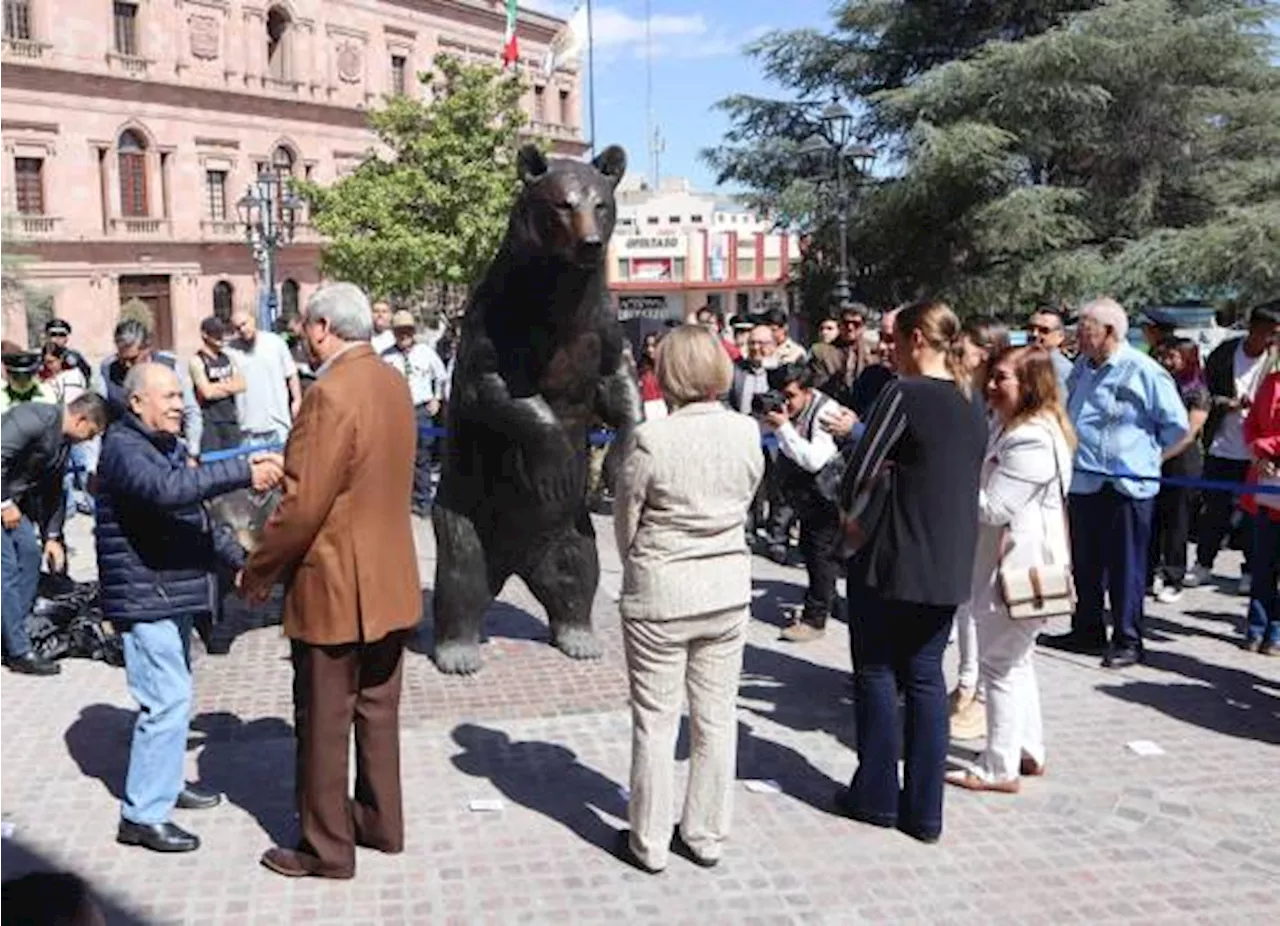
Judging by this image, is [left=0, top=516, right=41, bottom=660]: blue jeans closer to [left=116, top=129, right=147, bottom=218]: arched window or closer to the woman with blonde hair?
the woman with blonde hair

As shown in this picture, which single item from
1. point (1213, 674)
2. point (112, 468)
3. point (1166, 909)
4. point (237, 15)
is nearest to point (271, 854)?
point (112, 468)

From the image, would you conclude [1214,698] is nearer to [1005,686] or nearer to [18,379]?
[1005,686]

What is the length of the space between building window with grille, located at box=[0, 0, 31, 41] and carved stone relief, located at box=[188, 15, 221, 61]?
5.52 metres

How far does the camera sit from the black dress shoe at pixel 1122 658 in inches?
256

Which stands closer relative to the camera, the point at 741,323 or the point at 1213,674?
the point at 1213,674

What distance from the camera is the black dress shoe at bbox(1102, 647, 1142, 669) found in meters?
6.50

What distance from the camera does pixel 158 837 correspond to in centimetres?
423

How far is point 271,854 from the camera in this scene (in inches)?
163

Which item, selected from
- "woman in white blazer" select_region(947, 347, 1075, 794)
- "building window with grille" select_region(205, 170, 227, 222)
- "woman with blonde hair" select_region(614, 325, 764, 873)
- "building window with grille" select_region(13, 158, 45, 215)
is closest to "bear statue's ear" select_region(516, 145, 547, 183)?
"woman with blonde hair" select_region(614, 325, 764, 873)

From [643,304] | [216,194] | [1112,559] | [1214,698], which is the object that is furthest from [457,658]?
[643,304]

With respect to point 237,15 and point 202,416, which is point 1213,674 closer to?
point 202,416

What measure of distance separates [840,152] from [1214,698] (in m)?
14.1

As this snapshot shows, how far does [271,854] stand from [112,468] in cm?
143

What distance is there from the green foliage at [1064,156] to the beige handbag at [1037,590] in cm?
1555
